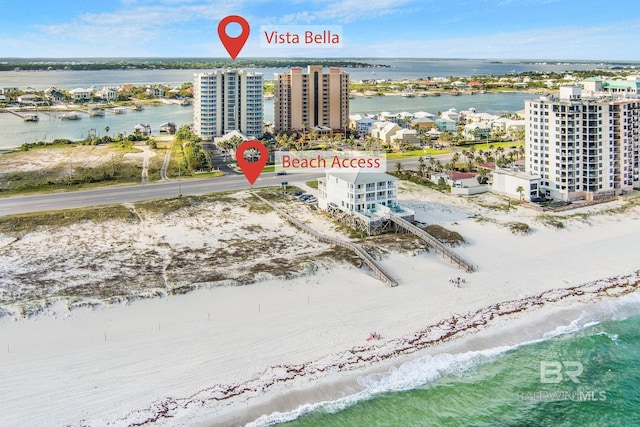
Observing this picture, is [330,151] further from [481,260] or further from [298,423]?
[298,423]

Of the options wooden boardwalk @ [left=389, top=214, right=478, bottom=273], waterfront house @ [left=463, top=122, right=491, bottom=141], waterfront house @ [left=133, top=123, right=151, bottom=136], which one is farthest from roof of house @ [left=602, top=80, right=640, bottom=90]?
waterfront house @ [left=133, top=123, right=151, bottom=136]

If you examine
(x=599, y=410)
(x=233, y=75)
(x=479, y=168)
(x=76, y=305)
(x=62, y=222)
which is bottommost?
(x=599, y=410)

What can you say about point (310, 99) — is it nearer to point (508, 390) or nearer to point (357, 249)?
point (357, 249)

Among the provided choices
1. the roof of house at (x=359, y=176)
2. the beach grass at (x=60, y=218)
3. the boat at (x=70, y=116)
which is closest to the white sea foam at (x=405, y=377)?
the roof of house at (x=359, y=176)

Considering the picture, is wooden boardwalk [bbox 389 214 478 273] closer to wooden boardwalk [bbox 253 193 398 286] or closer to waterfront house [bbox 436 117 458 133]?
wooden boardwalk [bbox 253 193 398 286]

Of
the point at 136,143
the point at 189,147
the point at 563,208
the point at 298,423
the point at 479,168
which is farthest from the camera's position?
the point at 136,143

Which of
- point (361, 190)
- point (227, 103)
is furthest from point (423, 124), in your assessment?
point (361, 190)

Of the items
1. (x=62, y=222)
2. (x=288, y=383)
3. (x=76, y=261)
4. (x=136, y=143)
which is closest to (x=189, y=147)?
(x=136, y=143)
